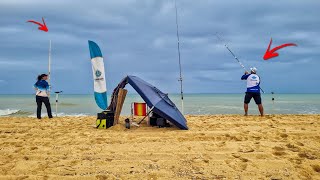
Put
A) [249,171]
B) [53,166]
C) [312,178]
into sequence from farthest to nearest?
1. [53,166]
2. [249,171]
3. [312,178]

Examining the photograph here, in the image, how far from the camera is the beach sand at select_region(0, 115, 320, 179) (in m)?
4.19

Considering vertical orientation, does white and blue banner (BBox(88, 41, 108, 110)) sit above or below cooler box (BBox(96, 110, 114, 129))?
above

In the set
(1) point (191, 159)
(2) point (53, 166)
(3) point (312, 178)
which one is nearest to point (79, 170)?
(2) point (53, 166)

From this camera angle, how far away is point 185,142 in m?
6.18

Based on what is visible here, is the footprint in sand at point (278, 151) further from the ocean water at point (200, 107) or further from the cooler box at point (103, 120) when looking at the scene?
the ocean water at point (200, 107)

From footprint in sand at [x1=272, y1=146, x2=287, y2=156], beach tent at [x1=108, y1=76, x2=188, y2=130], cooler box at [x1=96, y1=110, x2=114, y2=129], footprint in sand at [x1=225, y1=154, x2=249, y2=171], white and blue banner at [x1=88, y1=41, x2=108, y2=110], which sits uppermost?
white and blue banner at [x1=88, y1=41, x2=108, y2=110]

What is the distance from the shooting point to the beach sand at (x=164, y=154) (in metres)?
4.19

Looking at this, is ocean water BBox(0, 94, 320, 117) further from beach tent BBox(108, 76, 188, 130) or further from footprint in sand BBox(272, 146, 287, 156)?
footprint in sand BBox(272, 146, 287, 156)

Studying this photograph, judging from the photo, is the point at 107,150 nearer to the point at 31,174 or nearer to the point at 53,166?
the point at 53,166

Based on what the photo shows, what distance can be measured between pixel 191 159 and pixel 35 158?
2776 mm

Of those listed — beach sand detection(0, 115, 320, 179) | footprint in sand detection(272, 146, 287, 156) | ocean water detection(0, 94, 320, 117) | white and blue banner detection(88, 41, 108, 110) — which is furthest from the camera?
ocean water detection(0, 94, 320, 117)

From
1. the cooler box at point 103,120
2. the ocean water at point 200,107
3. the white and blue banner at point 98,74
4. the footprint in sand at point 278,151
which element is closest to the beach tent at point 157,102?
the cooler box at point 103,120

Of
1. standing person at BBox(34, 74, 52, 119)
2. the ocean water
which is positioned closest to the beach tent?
standing person at BBox(34, 74, 52, 119)

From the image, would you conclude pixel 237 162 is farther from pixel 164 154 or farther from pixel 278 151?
pixel 164 154
